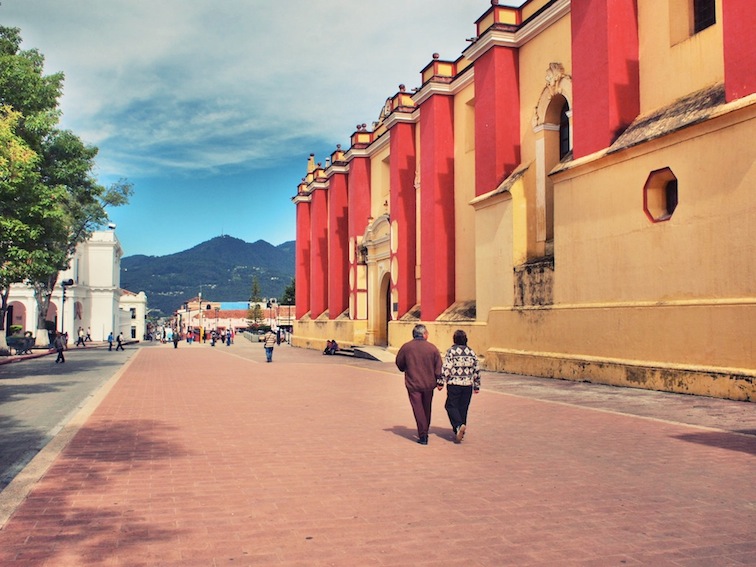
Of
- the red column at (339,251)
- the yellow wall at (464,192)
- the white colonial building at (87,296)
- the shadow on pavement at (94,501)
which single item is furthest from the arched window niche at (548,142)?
the white colonial building at (87,296)

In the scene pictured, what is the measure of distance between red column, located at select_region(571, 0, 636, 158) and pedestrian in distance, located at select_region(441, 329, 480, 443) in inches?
358

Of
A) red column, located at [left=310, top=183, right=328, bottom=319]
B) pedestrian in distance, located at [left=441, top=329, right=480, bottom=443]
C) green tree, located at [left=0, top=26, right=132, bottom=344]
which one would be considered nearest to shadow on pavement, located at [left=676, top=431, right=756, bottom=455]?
pedestrian in distance, located at [left=441, top=329, right=480, bottom=443]

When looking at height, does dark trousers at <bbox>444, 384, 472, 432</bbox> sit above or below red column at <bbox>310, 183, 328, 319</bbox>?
below

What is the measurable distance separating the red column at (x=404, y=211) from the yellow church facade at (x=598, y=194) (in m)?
0.68

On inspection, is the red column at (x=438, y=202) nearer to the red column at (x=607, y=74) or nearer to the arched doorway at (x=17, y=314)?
the red column at (x=607, y=74)

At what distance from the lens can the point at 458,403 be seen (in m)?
8.69

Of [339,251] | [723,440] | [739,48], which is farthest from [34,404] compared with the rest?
[339,251]

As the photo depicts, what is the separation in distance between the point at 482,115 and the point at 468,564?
1926 centimetres

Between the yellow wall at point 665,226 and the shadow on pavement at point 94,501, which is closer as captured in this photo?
the shadow on pavement at point 94,501

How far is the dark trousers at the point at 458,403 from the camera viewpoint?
8617 mm

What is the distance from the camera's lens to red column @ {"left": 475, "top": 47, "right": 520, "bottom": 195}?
21156 millimetres

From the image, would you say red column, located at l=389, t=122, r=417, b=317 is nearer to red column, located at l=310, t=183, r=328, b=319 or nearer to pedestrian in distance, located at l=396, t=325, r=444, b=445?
red column, located at l=310, t=183, r=328, b=319

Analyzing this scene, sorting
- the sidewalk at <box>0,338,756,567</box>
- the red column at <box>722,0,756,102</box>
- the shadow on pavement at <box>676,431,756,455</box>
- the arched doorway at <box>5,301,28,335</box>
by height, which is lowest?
the sidewalk at <box>0,338,756,567</box>

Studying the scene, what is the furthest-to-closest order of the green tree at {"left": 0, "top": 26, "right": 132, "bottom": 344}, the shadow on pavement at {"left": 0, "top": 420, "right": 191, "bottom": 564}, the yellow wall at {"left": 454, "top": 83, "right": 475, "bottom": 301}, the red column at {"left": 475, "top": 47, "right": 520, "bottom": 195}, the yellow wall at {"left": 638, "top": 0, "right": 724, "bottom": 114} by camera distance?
1. the yellow wall at {"left": 454, "top": 83, "right": 475, "bottom": 301}
2. the red column at {"left": 475, "top": 47, "right": 520, "bottom": 195}
3. the green tree at {"left": 0, "top": 26, "right": 132, "bottom": 344}
4. the yellow wall at {"left": 638, "top": 0, "right": 724, "bottom": 114}
5. the shadow on pavement at {"left": 0, "top": 420, "right": 191, "bottom": 564}
